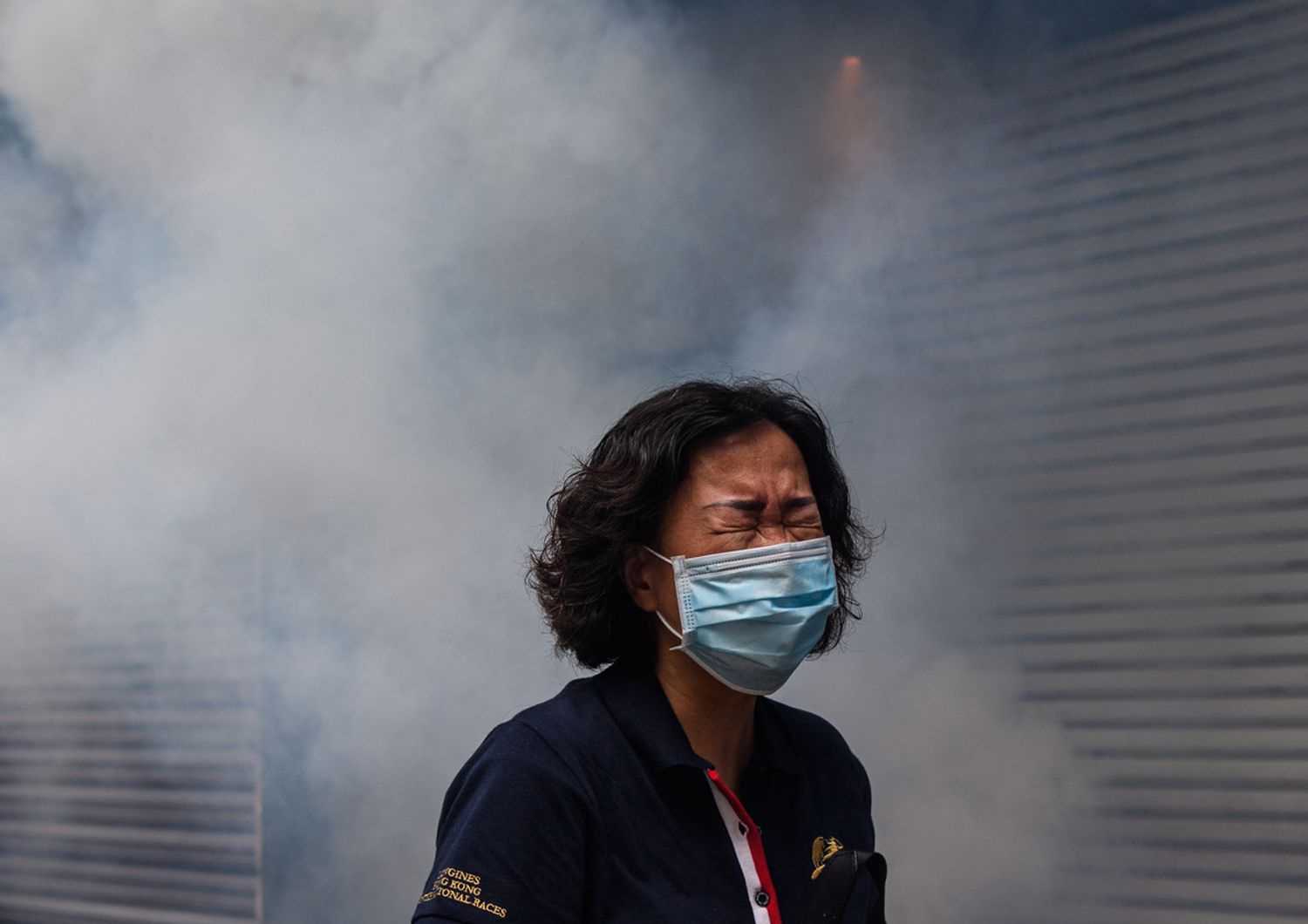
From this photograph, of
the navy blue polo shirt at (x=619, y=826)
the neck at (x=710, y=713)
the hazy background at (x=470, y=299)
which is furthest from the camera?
the hazy background at (x=470, y=299)

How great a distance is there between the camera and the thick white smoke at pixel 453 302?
3785 mm

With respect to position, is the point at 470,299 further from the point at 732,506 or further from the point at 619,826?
the point at 619,826

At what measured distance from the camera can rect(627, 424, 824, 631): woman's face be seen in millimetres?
1945

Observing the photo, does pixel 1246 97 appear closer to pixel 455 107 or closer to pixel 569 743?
pixel 455 107

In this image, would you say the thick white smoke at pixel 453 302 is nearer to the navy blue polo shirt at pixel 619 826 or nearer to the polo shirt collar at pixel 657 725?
the polo shirt collar at pixel 657 725

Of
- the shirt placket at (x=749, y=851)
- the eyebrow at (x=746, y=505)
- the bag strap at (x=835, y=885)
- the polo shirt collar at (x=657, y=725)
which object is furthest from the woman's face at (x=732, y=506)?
the bag strap at (x=835, y=885)

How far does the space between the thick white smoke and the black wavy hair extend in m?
1.65

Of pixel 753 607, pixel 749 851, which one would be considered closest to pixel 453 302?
pixel 753 607

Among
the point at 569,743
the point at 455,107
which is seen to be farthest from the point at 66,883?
the point at 569,743

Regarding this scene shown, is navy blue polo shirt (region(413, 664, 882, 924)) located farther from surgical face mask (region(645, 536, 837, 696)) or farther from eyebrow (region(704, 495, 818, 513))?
eyebrow (region(704, 495, 818, 513))

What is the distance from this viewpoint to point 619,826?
1.72 m

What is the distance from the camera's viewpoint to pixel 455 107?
3961 millimetres

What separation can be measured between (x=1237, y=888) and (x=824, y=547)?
1.77 metres

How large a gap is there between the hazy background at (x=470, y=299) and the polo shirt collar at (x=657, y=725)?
62.8 inches
